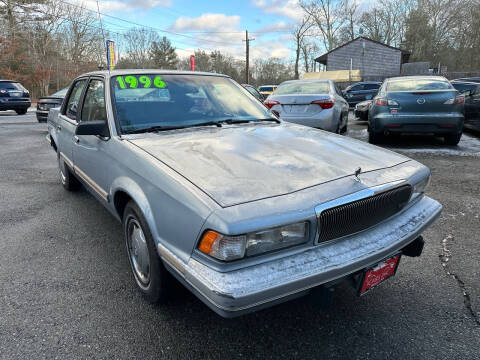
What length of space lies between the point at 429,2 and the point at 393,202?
51.2 metres

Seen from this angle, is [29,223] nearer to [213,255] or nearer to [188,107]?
[188,107]

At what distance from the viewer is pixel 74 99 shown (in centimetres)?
Result: 380

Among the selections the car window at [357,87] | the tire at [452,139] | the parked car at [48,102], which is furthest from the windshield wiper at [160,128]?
the car window at [357,87]

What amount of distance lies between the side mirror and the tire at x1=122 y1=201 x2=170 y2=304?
2.22 ft

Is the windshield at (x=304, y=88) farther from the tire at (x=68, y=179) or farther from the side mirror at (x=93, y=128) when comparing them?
the side mirror at (x=93, y=128)

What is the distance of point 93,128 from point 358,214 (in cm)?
192

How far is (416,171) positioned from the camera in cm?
219

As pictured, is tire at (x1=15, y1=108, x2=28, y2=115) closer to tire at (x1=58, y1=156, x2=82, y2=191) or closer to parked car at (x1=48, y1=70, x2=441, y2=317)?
tire at (x1=58, y1=156, x2=82, y2=191)

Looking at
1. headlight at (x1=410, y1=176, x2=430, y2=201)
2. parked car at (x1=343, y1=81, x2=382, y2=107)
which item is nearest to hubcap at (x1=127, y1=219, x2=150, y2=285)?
headlight at (x1=410, y1=176, x2=430, y2=201)

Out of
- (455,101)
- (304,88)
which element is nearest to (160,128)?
(304,88)

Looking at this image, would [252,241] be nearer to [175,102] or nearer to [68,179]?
[175,102]

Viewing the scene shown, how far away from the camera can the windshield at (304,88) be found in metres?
7.52

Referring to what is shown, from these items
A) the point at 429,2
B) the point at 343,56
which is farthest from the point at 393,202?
the point at 429,2

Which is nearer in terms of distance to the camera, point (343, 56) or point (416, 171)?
point (416, 171)
